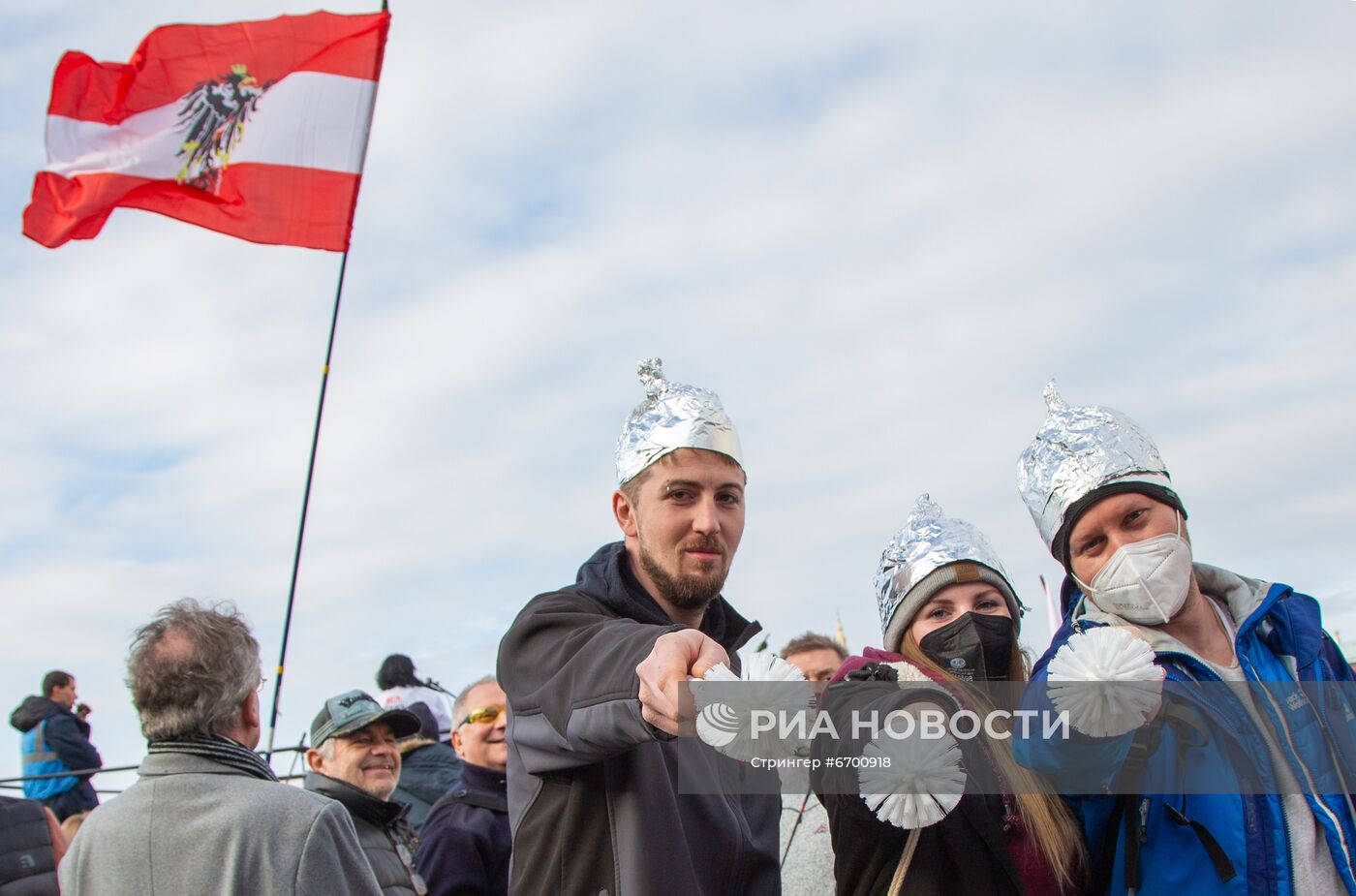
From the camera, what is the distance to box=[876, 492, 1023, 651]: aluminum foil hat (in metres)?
3.39

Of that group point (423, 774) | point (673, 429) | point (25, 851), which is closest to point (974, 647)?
point (673, 429)

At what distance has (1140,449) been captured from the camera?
3.15m

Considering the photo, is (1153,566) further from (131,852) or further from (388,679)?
(388,679)

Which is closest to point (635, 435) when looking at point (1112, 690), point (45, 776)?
point (1112, 690)

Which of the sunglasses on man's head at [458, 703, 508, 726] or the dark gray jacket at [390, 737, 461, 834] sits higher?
the sunglasses on man's head at [458, 703, 508, 726]

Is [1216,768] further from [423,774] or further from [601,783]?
[423,774]

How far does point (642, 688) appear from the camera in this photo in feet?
6.22

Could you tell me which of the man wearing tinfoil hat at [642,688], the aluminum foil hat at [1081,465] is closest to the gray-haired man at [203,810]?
the man wearing tinfoil hat at [642,688]

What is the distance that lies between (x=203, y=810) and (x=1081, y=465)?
8.03 feet

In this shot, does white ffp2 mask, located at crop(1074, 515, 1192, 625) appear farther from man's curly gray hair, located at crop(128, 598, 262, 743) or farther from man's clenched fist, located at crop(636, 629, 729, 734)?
man's curly gray hair, located at crop(128, 598, 262, 743)

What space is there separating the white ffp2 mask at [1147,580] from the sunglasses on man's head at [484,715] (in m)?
2.98

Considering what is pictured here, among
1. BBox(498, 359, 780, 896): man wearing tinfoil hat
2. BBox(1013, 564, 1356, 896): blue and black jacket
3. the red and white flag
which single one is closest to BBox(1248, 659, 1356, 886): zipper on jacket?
BBox(1013, 564, 1356, 896): blue and black jacket

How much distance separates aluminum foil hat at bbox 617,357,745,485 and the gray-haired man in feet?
Result: 3.97

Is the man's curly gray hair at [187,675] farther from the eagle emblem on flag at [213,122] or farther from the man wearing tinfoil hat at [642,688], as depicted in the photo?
the eagle emblem on flag at [213,122]
